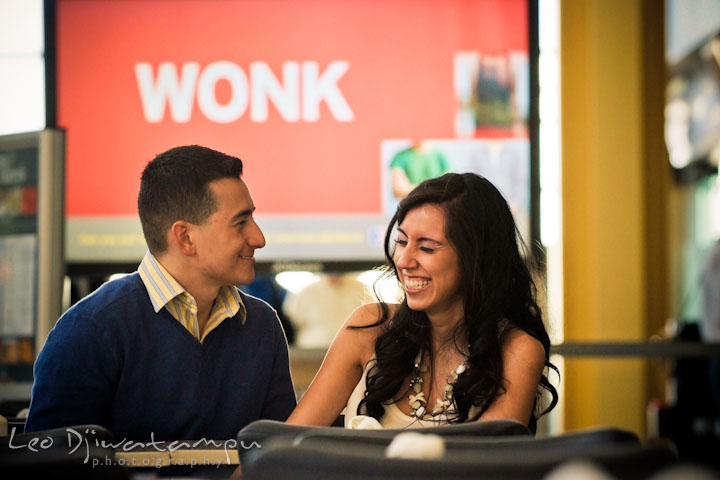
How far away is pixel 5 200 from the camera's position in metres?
2.94

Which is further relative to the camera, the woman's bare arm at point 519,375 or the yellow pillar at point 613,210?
the yellow pillar at point 613,210

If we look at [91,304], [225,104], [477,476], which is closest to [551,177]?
[225,104]

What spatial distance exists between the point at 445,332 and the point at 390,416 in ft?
0.84

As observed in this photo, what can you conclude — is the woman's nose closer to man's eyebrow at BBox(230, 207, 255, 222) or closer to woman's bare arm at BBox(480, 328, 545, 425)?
woman's bare arm at BBox(480, 328, 545, 425)

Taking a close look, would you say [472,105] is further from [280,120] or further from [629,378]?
[629,378]

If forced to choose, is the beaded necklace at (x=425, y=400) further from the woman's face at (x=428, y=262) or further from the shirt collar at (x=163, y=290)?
the shirt collar at (x=163, y=290)

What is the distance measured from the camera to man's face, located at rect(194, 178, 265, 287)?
6.58 feet

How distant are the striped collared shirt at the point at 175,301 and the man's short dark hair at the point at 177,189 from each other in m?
Answer: 0.09

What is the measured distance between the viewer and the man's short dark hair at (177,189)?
2021 mm

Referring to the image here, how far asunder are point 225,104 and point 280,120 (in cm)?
31

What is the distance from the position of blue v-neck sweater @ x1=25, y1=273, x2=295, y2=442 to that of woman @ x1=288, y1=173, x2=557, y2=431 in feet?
0.48

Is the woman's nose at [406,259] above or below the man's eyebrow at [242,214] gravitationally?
below

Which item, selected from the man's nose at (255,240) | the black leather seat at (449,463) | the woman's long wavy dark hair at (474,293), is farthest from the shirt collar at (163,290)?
the black leather seat at (449,463)

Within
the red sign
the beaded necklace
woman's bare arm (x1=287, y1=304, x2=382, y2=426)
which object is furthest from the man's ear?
the red sign
